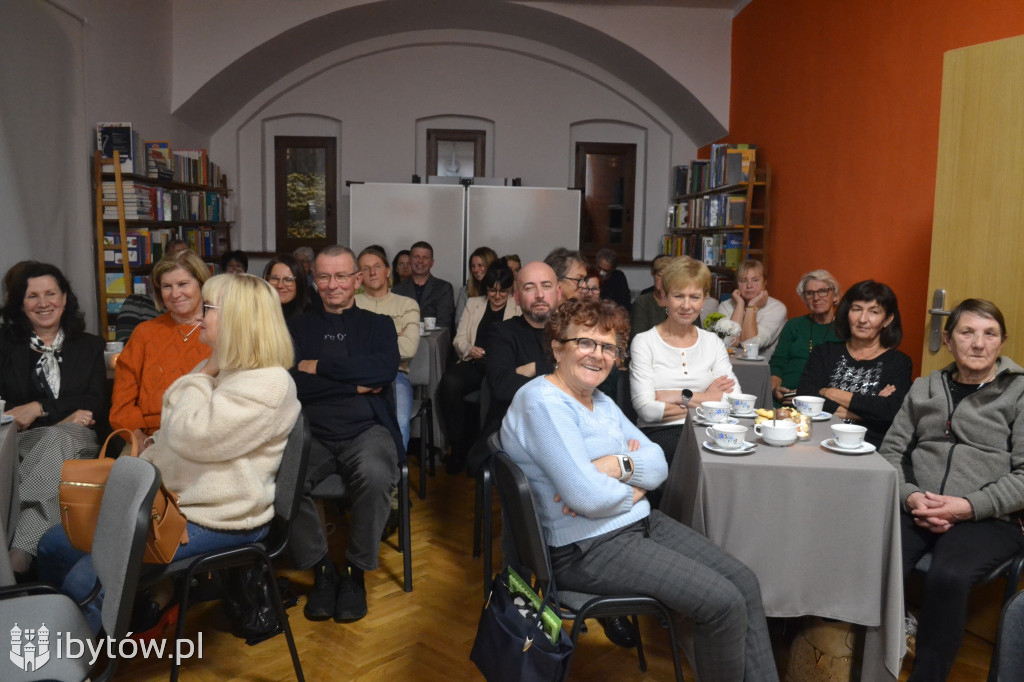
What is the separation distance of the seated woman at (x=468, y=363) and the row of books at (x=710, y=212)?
8.41ft

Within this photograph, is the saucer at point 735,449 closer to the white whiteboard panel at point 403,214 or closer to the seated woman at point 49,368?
the seated woman at point 49,368

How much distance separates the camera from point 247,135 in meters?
9.30

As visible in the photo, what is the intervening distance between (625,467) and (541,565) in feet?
1.20

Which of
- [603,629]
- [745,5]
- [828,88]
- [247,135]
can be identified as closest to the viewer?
[603,629]

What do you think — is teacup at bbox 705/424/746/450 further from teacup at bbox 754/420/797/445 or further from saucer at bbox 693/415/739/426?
saucer at bbox 693/415/739/426

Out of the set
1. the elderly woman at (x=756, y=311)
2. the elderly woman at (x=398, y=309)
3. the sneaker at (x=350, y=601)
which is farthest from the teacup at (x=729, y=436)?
the elderly woman at (x=756, y=311)

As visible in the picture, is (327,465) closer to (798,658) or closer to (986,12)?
(798,658)

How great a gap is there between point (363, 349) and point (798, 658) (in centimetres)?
205

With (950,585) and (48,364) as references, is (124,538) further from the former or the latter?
(950,585)

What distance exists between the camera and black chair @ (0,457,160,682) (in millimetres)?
1744

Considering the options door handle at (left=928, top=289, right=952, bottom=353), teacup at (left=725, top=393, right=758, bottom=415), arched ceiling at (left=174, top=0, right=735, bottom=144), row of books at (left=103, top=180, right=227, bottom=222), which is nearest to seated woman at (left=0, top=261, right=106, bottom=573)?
teacup at (left=725, top=393, right=758, bottom=415)

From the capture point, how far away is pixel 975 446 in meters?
2.69

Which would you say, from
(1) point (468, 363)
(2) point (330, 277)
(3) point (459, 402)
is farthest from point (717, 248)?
(2) point (330, 277)

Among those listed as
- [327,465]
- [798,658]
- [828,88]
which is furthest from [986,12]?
[327,465]
